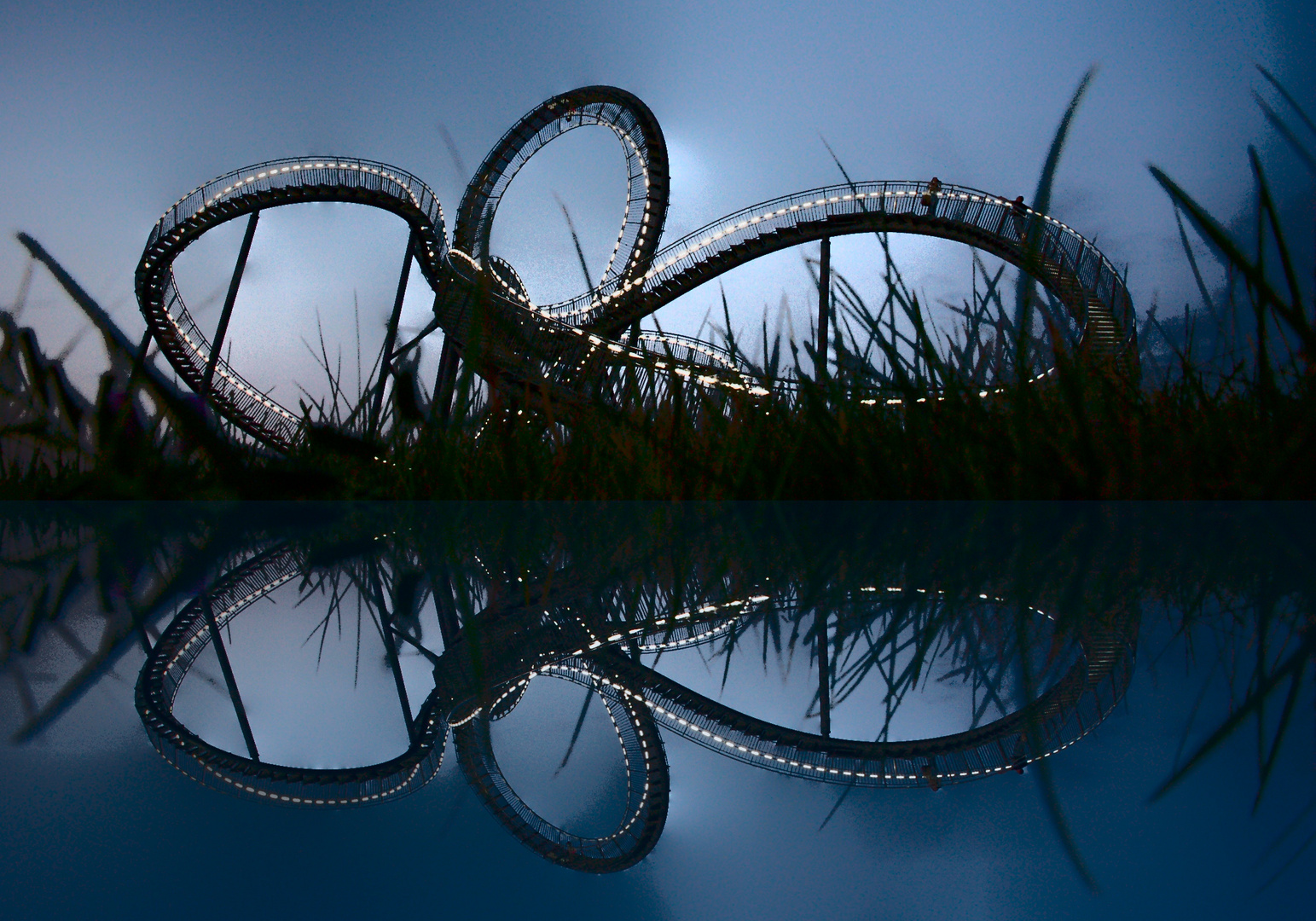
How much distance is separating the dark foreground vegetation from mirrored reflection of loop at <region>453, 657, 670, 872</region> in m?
0.93

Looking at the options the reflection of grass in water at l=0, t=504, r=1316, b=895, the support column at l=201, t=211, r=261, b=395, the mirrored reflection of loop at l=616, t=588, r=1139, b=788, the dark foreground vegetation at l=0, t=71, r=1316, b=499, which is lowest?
the mirrored reflection of loop at l=616, t=588, r=1139, b=788

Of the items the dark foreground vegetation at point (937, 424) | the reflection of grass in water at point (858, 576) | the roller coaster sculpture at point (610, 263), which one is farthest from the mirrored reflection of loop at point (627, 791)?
the roller coaster sculpture at point (610, 263)

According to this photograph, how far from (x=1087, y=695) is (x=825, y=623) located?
0.23 metres

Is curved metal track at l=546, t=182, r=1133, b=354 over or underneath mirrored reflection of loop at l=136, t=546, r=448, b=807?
over

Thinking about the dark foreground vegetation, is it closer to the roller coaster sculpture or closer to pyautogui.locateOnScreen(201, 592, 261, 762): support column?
pyautogui.locateOnScreen(201, 592, 261, 762): support column

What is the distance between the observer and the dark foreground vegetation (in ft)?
5.15

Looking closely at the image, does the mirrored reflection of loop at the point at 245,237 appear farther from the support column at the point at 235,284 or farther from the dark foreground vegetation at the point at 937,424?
the dark foreground vegetation at the point at 937,424

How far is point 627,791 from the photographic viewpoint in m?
0.29

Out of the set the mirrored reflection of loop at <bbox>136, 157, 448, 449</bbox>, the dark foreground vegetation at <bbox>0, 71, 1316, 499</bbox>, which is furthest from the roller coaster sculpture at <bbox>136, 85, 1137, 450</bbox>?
the dark foreground vegetation at <bbox>0, 71, 1316, 499</bbox>

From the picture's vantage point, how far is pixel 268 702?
1.34 ft

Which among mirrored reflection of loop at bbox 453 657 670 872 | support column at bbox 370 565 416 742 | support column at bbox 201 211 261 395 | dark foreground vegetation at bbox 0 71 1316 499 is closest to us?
mirrored reflection of loop at bbox 453 657 670 872

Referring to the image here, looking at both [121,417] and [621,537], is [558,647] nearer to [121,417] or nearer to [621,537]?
[621,537]

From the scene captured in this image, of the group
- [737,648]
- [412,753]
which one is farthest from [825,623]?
[412,753]

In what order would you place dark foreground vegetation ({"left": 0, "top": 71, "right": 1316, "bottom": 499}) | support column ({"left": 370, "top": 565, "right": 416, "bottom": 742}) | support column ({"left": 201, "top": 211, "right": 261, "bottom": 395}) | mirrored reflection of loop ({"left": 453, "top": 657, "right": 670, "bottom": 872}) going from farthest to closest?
support column ({"left": 201, "top": 211, "right": 261, "bottom": 395}) → dark foreground vegetation ({"left": 0, "top": 71, "right": 1316, "bottom": 499}) → support column ({"left": 370, "top": 565, "right": 416, "bottom": 742}) → mirrored reflection of loop ({"left": 453, "top": 657, "right": 670, "bottom": 872})
